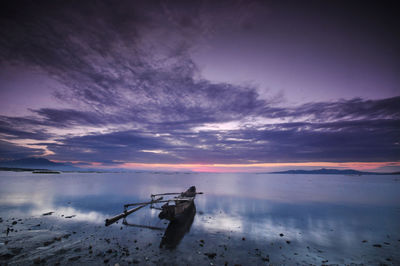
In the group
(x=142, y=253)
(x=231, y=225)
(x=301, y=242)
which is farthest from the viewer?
(x=231, y=225)

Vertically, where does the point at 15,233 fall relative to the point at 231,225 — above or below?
above

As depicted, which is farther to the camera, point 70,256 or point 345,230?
point 345,230

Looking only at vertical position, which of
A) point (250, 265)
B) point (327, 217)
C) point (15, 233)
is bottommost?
point (327, 217)

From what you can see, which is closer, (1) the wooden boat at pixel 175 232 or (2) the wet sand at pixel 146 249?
(2) the wet sand at pixel 146 249

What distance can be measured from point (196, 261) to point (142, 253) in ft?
14.9

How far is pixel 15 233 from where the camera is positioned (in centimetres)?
1755

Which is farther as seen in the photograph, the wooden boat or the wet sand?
the wooden boat

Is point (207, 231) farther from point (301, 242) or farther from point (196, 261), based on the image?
point (301, 242)

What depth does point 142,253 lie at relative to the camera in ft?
47.2

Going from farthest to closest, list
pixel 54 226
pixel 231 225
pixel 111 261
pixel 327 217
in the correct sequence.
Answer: pixel 327 217
pixel 231 225
pixel 54 226
pixel 111 261

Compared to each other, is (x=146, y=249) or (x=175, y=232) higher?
(x=146, y=249)

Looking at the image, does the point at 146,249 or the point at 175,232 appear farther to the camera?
the point at 175,232

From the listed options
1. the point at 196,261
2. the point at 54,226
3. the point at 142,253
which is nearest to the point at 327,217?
the point at 196,261

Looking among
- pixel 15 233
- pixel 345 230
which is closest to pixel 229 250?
pixel 345 230
